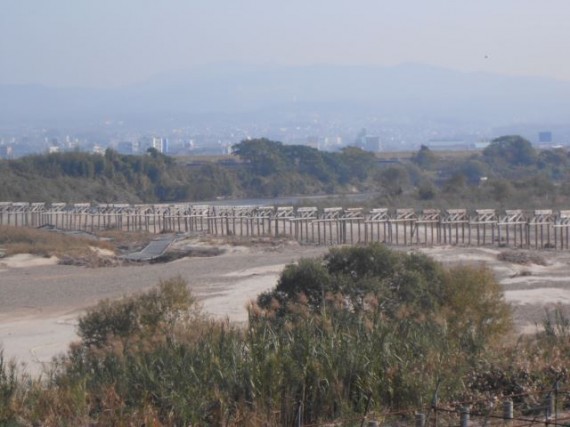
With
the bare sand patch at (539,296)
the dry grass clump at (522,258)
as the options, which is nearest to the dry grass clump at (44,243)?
the dry grass clump at (522,258)

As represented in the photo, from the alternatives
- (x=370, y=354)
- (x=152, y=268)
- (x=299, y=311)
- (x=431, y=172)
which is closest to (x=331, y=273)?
(x=299, y=311)

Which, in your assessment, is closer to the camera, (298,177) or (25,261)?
(25,261)

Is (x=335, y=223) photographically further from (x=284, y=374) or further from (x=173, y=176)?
(x=284, y=374)

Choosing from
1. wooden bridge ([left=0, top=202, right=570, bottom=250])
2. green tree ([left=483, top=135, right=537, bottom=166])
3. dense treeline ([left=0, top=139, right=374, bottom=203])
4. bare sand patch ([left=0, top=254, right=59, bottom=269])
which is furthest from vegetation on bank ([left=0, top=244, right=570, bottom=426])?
green tree ([left=483, top=135, right=537, bottom=166])

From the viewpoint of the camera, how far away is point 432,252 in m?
38.7

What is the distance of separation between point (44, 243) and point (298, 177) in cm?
5495

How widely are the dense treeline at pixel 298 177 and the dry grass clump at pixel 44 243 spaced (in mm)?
22185

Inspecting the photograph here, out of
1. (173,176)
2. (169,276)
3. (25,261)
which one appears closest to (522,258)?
(169,276)

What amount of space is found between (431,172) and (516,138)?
16368mm

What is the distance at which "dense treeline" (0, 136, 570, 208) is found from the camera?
220ft

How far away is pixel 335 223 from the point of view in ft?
170

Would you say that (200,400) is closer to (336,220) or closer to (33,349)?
(33,349)

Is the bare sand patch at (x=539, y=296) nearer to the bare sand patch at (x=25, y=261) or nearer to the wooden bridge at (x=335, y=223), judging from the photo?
the wooden bridge at (x=335, y=223)

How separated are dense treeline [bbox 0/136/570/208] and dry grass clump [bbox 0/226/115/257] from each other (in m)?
22.2
